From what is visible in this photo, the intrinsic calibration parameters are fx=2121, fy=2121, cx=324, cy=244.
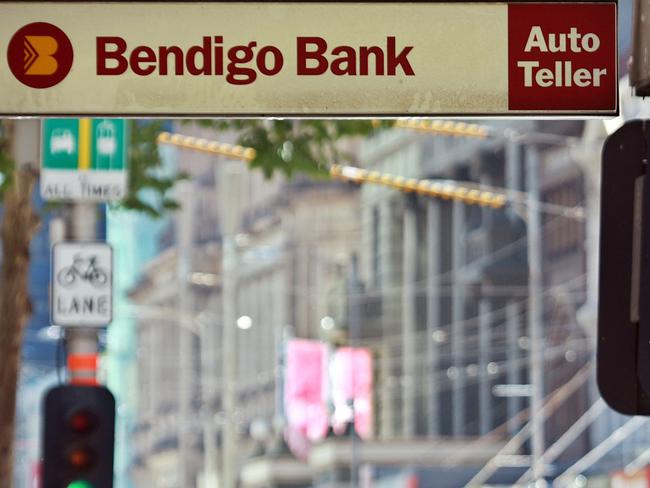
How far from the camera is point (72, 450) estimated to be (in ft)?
42.5

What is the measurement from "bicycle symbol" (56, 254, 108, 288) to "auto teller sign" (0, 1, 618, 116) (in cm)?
738

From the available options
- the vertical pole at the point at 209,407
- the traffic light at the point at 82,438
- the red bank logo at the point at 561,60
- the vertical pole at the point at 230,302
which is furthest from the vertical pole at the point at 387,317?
the red bank logo at the point at 561,60

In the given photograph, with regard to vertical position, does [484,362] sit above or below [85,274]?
below

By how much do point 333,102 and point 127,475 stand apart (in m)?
131

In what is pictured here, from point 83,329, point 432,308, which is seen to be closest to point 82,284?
point 83,329

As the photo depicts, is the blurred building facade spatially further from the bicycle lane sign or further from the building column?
the bicycle lane sign

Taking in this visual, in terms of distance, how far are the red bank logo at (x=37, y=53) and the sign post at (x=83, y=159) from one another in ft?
23.0

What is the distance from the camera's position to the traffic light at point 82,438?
42.5 feet

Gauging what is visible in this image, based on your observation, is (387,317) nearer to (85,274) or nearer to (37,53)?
(85,274)

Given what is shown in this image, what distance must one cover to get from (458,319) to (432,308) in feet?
9.87

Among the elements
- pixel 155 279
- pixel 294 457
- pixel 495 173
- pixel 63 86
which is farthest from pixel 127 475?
pixel 63 86

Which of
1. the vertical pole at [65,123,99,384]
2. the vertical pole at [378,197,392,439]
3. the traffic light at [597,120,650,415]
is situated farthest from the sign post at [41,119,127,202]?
the vertical pole at [378,197,392,439]

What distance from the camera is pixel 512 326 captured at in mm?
75562

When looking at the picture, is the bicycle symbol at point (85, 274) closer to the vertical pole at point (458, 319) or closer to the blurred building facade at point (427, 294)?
the blurred building facade at point (427, 294)
